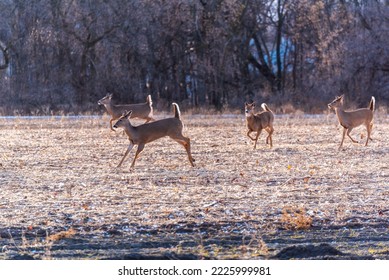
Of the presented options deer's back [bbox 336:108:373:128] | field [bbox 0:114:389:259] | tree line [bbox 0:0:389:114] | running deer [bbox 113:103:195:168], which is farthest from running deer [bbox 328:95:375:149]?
tree line [bbox 0:0:389:114]

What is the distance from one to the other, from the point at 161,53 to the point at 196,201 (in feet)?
91.6

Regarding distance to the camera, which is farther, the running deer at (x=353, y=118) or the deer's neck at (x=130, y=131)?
the running deer at (x=353, y=118)

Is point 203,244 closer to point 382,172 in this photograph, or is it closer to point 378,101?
point 382,172

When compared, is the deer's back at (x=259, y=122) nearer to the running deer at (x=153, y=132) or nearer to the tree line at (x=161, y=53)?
the running deer at (x=153, y=132)

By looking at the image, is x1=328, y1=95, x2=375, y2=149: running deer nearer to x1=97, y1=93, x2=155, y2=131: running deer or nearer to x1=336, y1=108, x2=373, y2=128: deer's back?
x1=336, y1=108, x2=373, y2=128: deer's back

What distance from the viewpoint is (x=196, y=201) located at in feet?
35.1

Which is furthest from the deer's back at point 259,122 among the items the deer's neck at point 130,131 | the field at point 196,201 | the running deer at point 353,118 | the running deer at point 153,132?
the deer's neck at point 130,131

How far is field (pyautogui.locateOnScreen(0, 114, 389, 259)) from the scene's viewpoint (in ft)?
27.0

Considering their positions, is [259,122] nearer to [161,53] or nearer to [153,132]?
[153,132]

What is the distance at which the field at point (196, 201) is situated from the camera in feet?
27.0

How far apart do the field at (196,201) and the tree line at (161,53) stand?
61.0 ft

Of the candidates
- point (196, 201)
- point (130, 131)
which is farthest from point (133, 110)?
point (196, 201)

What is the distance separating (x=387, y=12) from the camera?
3856 centimetres

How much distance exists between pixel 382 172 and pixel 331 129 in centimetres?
961
